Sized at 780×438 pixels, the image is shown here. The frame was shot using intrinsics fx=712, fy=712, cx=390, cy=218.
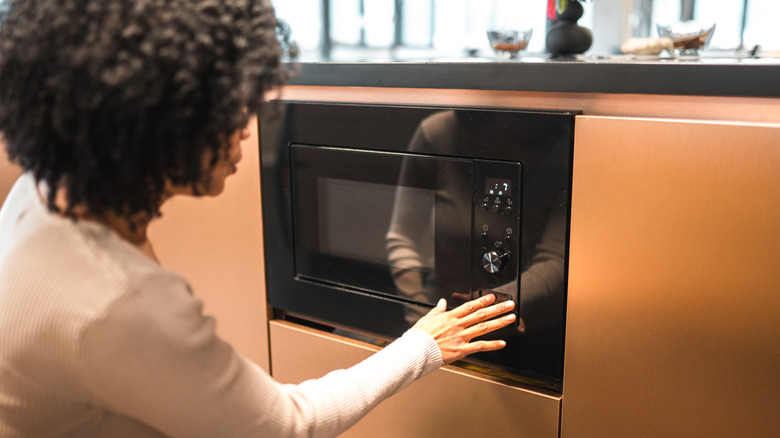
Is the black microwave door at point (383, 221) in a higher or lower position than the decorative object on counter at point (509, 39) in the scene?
lower

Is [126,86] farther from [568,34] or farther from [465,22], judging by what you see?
[465,22]

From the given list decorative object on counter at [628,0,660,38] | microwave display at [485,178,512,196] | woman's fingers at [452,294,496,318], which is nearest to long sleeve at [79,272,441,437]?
woman's fingers at [452,294,496,318]

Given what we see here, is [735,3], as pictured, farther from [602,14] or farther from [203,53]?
[203,53]

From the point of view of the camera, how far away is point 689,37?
3.41 ft

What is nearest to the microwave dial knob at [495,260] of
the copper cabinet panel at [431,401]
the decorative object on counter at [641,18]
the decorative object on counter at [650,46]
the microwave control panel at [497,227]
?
the microwave control panel at [497,227]

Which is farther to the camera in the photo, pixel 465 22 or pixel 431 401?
pixel 465 22

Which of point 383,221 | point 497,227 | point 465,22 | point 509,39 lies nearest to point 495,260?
point 497,227

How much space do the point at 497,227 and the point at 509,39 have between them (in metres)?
0.35

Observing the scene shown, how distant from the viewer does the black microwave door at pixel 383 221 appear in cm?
98

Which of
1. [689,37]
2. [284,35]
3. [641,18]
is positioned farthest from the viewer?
[641,18]

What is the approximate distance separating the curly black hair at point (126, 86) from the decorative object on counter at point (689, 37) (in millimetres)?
649

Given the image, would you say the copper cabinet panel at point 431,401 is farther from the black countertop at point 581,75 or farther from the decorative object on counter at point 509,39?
the decorative object on counter at point 509,39

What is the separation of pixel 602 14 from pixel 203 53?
132 inches

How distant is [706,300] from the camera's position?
2.69 feet
